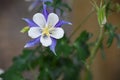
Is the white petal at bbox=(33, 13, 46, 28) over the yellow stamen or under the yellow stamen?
over

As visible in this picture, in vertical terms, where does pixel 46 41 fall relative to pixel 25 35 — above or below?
above

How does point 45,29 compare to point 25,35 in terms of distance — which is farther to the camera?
point 25,35

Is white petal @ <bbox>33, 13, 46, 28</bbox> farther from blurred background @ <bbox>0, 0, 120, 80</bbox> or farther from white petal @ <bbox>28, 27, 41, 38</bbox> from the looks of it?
blurred background @ <bbox>0, 0, 120, 80</bbox>

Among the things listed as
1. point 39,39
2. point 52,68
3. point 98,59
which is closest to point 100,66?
point 98,59

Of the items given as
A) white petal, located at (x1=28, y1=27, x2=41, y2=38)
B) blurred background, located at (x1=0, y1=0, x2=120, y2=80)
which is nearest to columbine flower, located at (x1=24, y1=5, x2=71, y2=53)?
white petal, located at (x1=28, y1=27, x2=41, y2=38)

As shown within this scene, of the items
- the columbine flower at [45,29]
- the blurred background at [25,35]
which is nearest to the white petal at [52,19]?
the columbine flower at [45,29]

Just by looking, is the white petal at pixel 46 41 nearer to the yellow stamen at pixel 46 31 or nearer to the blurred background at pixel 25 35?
the yellow stamen at pixel 46 31

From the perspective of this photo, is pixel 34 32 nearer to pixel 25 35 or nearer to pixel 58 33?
pixel 58 33

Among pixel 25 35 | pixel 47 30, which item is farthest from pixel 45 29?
pixel 25 35
